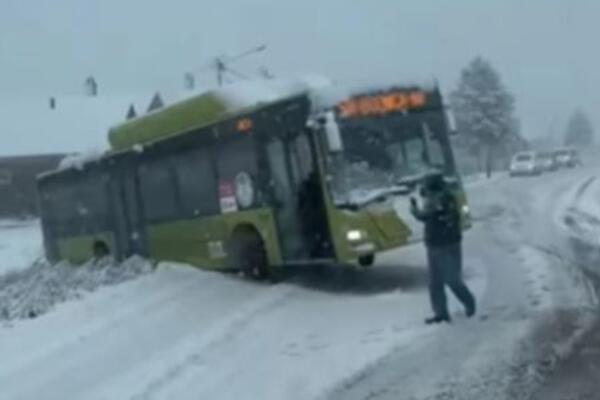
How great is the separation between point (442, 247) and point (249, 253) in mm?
5748

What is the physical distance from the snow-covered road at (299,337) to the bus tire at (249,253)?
323 millimetres

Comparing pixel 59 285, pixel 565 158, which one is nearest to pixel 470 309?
pixel 59 285

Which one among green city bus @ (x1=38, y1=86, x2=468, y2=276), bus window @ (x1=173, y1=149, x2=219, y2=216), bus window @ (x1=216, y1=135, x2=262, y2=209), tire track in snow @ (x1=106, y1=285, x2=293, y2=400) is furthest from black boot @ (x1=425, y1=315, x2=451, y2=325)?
bus window @ (x1=173, y1=149, x2=219, y2=216)

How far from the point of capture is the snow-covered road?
964 cm

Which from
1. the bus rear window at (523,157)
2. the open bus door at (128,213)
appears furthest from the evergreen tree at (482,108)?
the open bus door at (128,213)

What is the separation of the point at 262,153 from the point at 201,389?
7.71 meters

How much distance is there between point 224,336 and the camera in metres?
12.5

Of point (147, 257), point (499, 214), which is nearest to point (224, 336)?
point (147, 257)

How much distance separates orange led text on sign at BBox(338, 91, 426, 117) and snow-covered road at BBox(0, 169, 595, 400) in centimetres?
258

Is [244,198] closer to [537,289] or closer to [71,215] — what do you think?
[537,289]

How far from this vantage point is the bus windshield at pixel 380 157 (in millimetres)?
15484

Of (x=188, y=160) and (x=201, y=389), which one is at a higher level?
(x=188, y=160)

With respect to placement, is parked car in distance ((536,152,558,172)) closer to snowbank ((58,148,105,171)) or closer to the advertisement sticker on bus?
snowbank ((58,148,105,171))

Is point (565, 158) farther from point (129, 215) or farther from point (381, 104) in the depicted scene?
point (381, 104)
